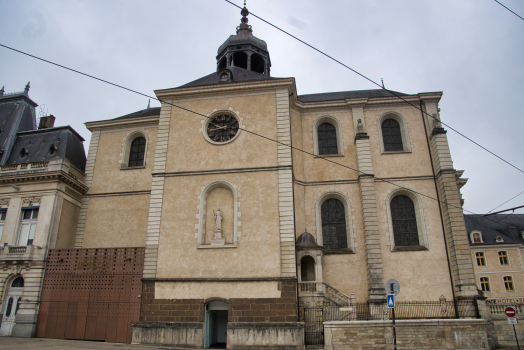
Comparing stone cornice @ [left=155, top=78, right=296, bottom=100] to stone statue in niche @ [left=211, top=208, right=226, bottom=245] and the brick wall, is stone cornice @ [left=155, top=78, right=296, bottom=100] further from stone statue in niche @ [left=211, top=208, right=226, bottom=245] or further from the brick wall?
the brick wall

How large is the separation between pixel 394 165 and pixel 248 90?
8.56m

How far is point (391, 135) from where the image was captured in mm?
21203

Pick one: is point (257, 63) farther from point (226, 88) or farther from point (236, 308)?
point (236, 308)

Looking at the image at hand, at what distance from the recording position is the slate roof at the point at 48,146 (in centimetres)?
2214

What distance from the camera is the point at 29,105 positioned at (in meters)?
25.9

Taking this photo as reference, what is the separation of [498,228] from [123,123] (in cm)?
3864

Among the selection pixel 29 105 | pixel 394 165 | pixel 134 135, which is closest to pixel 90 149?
pixel 134 135

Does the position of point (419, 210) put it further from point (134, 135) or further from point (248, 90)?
point (134, 135)

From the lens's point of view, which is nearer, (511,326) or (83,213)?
(511,326)

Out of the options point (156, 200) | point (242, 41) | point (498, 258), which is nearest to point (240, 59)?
point (242, 41)

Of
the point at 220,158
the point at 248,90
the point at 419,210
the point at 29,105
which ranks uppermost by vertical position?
the point at 29,105

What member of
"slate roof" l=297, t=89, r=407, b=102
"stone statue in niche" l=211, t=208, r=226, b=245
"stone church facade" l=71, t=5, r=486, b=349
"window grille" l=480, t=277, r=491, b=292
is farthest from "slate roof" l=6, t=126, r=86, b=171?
"window grille" l=480, t=277, r=491, b=292

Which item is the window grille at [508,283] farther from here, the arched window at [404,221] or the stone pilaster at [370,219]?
the stone pilaster at [370,219]

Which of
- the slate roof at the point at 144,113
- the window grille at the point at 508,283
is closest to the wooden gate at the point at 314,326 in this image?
the slate roof at the point at 144,113
